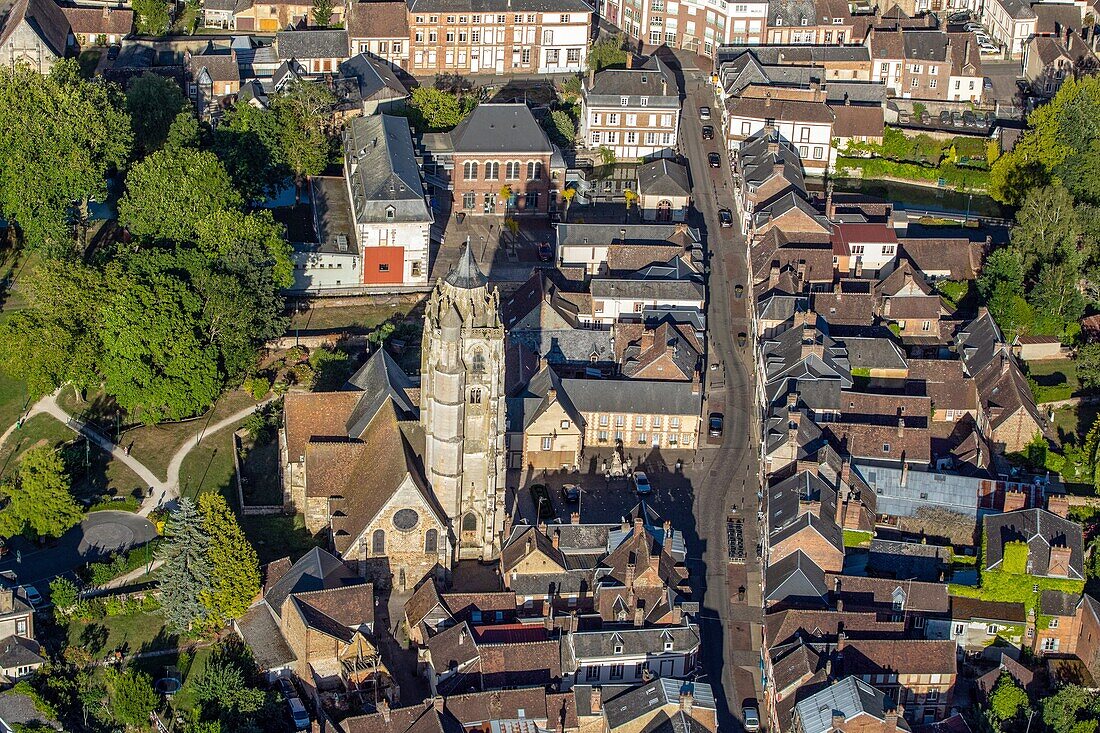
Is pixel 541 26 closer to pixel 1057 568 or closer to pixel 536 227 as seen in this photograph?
pixel 536 227

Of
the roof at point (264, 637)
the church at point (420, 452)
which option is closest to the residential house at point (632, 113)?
the church at point (420, 452)

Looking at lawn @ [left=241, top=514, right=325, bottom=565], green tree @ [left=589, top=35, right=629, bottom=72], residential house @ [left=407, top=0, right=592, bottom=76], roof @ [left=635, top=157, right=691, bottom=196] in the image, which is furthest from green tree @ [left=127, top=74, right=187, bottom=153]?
lawn @ [left=241, top=514, right=325, bottom=565]

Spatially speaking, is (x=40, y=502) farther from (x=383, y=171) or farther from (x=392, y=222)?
(x=383, y=171)

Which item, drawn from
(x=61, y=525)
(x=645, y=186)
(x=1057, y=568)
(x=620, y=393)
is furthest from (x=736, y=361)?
(x=61, y=525)

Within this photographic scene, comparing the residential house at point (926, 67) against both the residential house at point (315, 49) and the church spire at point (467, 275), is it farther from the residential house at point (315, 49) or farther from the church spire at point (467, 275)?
the church spire at point (467, 275)

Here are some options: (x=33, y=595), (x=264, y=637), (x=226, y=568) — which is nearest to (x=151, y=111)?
(x=33, y=595)

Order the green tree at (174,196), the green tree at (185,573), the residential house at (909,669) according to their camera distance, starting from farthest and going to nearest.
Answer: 1. the green tree at (174,196)
2. the green tree at (185,573)
3. the residential house at (909,669)
